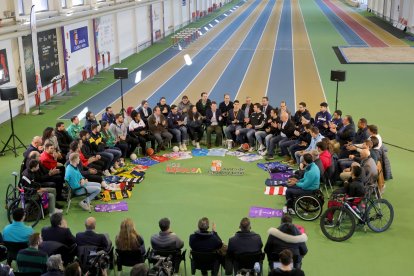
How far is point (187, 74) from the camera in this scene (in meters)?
23.2

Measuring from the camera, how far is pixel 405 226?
9031 millimetres

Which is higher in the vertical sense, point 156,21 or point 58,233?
point 156,21

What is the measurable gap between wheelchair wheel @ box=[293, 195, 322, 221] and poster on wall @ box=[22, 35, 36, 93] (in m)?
11.5

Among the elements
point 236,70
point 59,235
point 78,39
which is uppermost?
point 78,39

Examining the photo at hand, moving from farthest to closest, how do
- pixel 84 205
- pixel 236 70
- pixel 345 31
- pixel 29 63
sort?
pixel 345 31, pixel 236 70, pixel 29 63, pixel 84 205

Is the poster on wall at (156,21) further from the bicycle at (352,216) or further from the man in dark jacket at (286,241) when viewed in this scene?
the man in dark jacket at (286,241)

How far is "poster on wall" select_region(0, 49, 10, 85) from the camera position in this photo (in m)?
15.8

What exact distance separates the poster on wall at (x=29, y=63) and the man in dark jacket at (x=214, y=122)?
7.19 m

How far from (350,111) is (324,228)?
8591mm

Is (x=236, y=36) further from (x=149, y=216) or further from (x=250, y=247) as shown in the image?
(x=250, y=247)

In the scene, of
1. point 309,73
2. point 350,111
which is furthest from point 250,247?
point 309,73

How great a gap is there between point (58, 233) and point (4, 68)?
10303 mm

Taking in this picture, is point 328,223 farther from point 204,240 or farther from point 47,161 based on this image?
point 47,161

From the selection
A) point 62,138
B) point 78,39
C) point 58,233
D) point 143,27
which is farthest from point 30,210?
point 143,27
